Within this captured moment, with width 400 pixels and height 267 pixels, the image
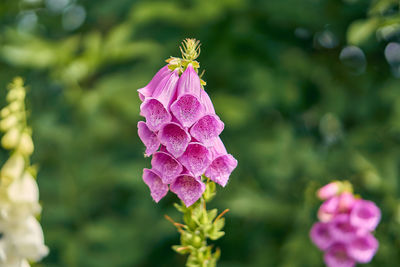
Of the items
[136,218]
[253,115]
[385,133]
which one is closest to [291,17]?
[253,115]

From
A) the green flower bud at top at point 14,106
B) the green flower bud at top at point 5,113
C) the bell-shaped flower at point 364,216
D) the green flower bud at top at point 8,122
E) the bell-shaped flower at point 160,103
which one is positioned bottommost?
the bell-shaped flower at point 160,103

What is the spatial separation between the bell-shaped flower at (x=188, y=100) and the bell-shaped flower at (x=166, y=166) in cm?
8

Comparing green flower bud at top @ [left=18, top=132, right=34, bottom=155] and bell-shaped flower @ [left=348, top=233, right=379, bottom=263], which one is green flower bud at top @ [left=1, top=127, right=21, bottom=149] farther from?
bell-shaped flower @ [left=348, top=233, right=379, bottom=263]

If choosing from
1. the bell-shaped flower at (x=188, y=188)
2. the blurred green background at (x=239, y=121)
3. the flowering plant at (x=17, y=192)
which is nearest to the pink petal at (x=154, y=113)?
the bell-shaped flower at (x=188, y=188)

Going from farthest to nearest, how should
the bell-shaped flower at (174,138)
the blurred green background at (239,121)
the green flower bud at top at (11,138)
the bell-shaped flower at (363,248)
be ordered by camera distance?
the blurred green background at (239,121)
the bell-shaped flower at (363,248)
the green flower bud at top at (11,138)
the bell-shaped flower at (174,138)

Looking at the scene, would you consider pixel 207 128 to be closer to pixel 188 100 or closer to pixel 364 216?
pixel 188 100

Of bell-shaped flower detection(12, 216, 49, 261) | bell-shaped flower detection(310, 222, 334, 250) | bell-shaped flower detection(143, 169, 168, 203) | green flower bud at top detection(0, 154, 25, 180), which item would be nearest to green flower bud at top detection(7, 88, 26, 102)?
green flower bud at top detection(0, 154, 25, 180)

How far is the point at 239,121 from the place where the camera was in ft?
8.74

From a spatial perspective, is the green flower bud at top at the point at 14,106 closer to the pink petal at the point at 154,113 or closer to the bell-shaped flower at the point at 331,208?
the pink petal at the point at 154,113

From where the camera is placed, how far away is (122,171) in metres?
2.68

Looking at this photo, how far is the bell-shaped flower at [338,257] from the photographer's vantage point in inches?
70.4

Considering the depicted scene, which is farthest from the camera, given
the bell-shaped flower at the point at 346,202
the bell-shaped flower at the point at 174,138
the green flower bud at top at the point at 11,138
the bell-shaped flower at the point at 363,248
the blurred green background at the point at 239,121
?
the blurred green background at the point at 239,121

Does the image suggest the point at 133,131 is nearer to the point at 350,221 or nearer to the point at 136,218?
the point at 136,218

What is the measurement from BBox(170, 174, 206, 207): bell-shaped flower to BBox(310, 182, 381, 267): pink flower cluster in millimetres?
1027
